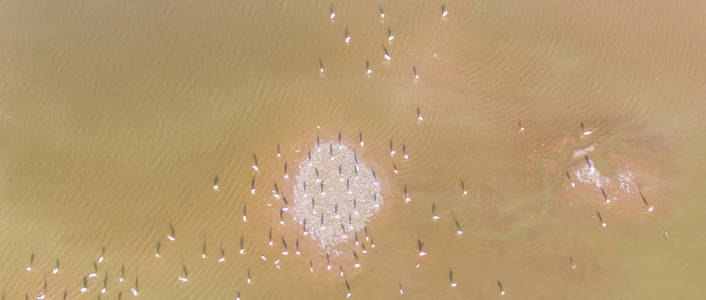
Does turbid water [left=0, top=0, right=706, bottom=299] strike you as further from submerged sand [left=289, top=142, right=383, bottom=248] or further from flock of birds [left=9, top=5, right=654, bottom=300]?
submerged sand [left=289, top=142, right=383, bottom=248]

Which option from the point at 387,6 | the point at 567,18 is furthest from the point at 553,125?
the point at 387,6

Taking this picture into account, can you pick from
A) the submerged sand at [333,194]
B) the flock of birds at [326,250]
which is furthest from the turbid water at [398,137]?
the submerged sand at [333,194]

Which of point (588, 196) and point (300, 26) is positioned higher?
point (300, 26)

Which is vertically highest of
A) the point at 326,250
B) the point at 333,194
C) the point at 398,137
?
the point at 398,137

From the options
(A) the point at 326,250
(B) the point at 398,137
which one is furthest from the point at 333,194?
(B) the point at 398,137

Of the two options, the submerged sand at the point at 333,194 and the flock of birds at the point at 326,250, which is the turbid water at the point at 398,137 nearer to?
the flock of birds at the point at 326,250

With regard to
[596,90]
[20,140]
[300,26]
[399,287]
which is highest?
[300,26]

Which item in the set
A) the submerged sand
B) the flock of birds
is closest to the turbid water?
the flock of birds

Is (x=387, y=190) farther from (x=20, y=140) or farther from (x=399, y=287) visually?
(x=20, y=140)

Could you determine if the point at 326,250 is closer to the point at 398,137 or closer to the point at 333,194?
the point at 333,194
